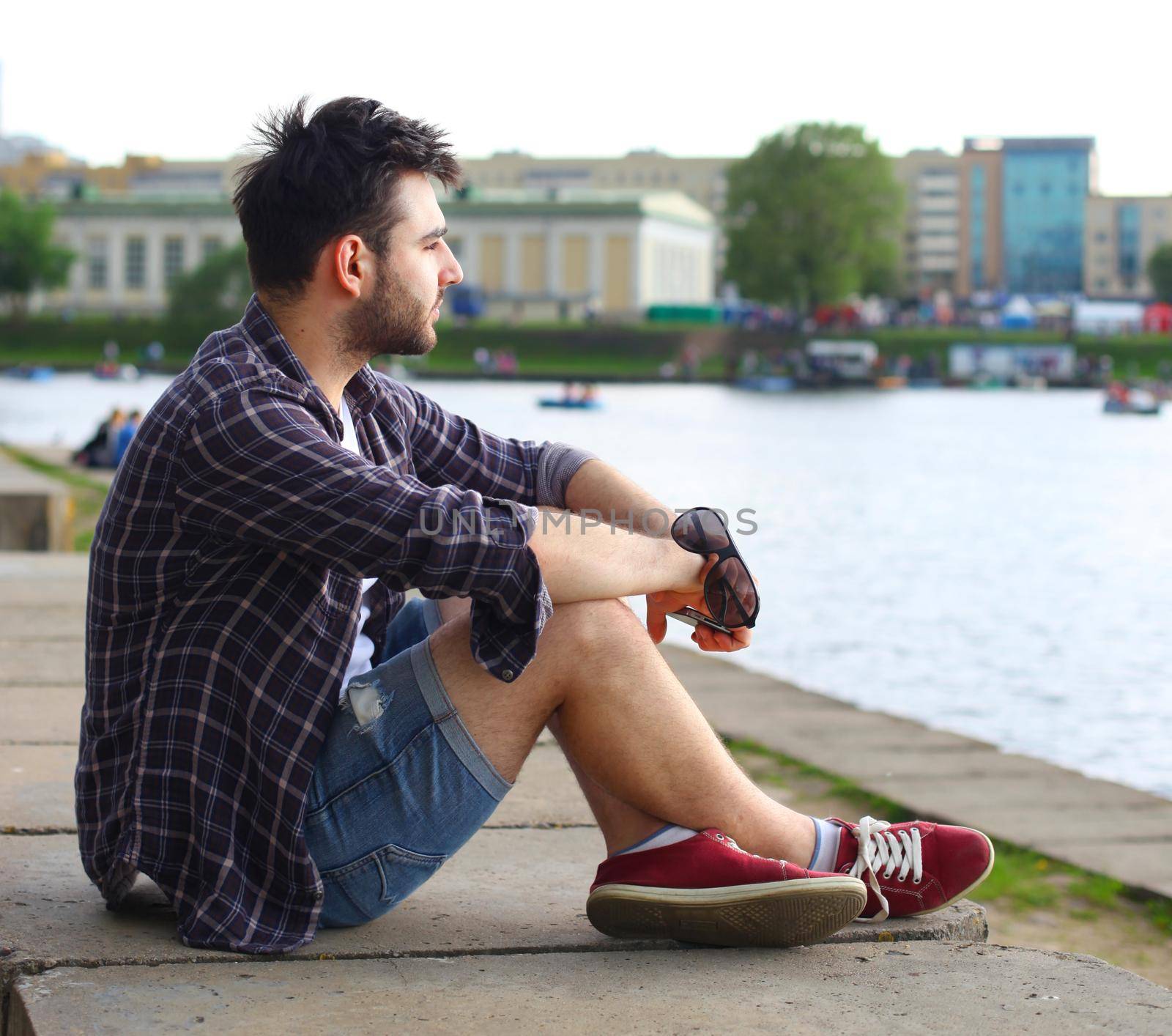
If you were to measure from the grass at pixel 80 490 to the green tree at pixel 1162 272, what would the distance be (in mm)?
84553

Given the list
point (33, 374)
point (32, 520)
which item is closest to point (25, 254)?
point (33, 374)

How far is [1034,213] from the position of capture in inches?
4631

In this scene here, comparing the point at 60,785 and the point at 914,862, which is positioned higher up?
the point at 914,862

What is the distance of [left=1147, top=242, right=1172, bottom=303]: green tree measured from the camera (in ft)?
303

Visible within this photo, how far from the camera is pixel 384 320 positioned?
1.99 meters

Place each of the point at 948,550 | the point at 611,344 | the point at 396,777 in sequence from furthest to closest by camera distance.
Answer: the point at 611,344, the point at 948,550, the point at 396,777

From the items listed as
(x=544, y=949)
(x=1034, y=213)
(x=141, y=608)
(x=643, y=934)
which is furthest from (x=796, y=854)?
(x=1034, y=213)

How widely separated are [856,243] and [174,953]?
6513 centimetres

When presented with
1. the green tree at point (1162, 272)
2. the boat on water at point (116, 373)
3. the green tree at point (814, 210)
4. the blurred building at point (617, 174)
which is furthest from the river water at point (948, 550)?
the blurred building at point (617, 174)

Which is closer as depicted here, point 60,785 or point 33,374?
point 60,785

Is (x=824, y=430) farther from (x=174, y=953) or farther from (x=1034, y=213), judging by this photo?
(x=1034, y=213)

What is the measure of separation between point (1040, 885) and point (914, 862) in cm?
149

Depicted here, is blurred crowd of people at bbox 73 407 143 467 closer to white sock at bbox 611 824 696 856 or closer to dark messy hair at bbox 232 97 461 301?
dark messy hair at bbox 232 97 461 301

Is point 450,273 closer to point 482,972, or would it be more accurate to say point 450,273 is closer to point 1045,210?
point 482,972
